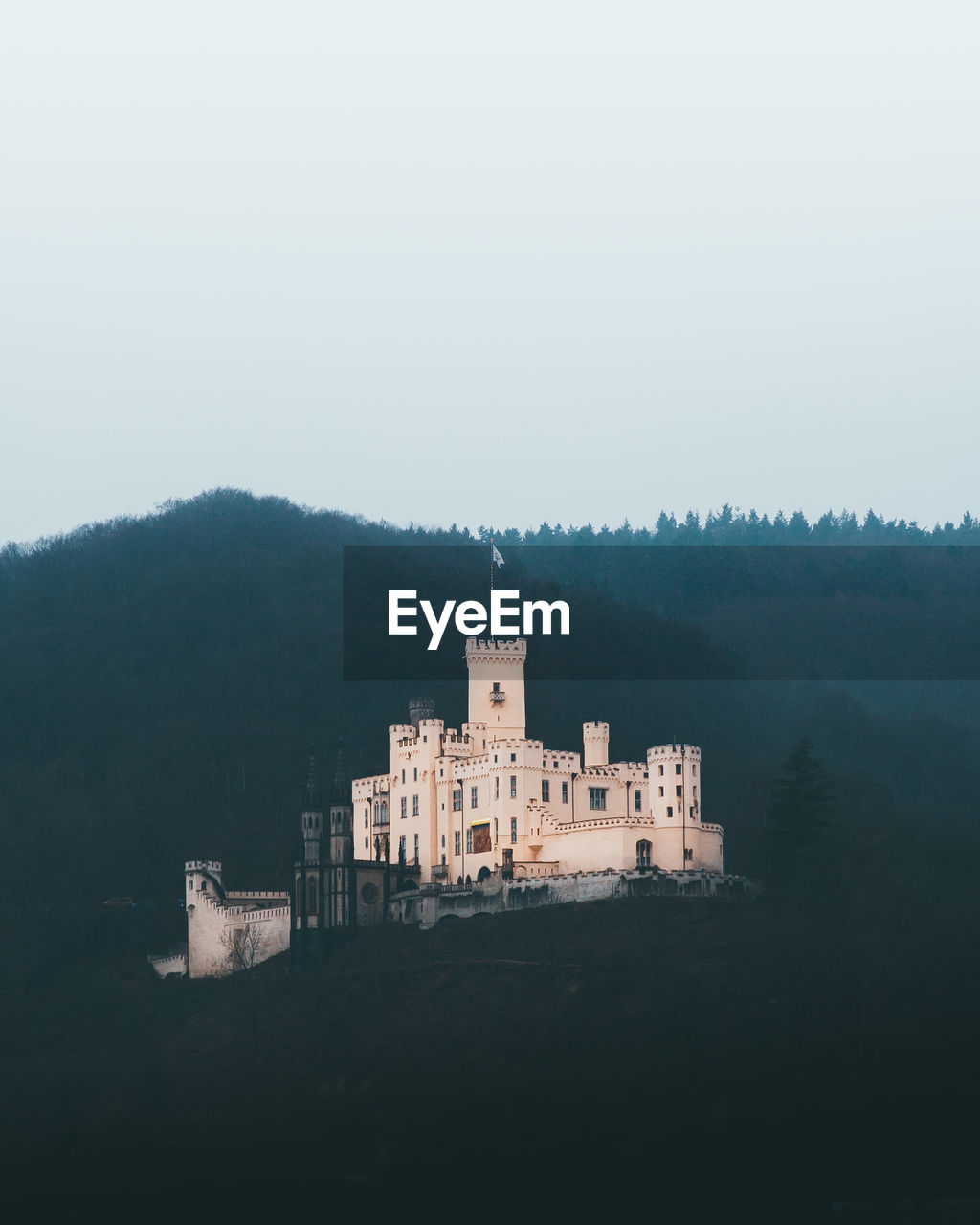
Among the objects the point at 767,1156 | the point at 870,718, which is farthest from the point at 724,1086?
the point at 870,718

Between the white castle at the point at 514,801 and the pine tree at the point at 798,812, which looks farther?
the pine tree at the point at 798,812

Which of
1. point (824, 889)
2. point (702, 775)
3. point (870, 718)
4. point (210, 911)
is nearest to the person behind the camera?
point (824, 889)

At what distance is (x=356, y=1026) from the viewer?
5089 inches

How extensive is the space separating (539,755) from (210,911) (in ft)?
65.8

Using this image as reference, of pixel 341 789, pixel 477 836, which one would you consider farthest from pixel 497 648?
pixel 341 789

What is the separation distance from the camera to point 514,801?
455ft

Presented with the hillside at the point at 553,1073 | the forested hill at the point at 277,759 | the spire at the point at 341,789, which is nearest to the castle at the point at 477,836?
the spire at the point at 341,789

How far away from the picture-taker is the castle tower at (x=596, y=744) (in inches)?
5645

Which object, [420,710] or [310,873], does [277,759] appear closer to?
[420,710]

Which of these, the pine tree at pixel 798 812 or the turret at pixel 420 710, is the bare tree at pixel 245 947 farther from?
the pine tree at pixel 798 812

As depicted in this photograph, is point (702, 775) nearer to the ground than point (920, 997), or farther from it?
farther from it

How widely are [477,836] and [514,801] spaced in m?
2.95

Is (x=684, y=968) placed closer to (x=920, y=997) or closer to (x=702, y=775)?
(x=920, y=997)

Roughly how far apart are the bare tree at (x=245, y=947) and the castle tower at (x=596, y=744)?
19297 millimetres
